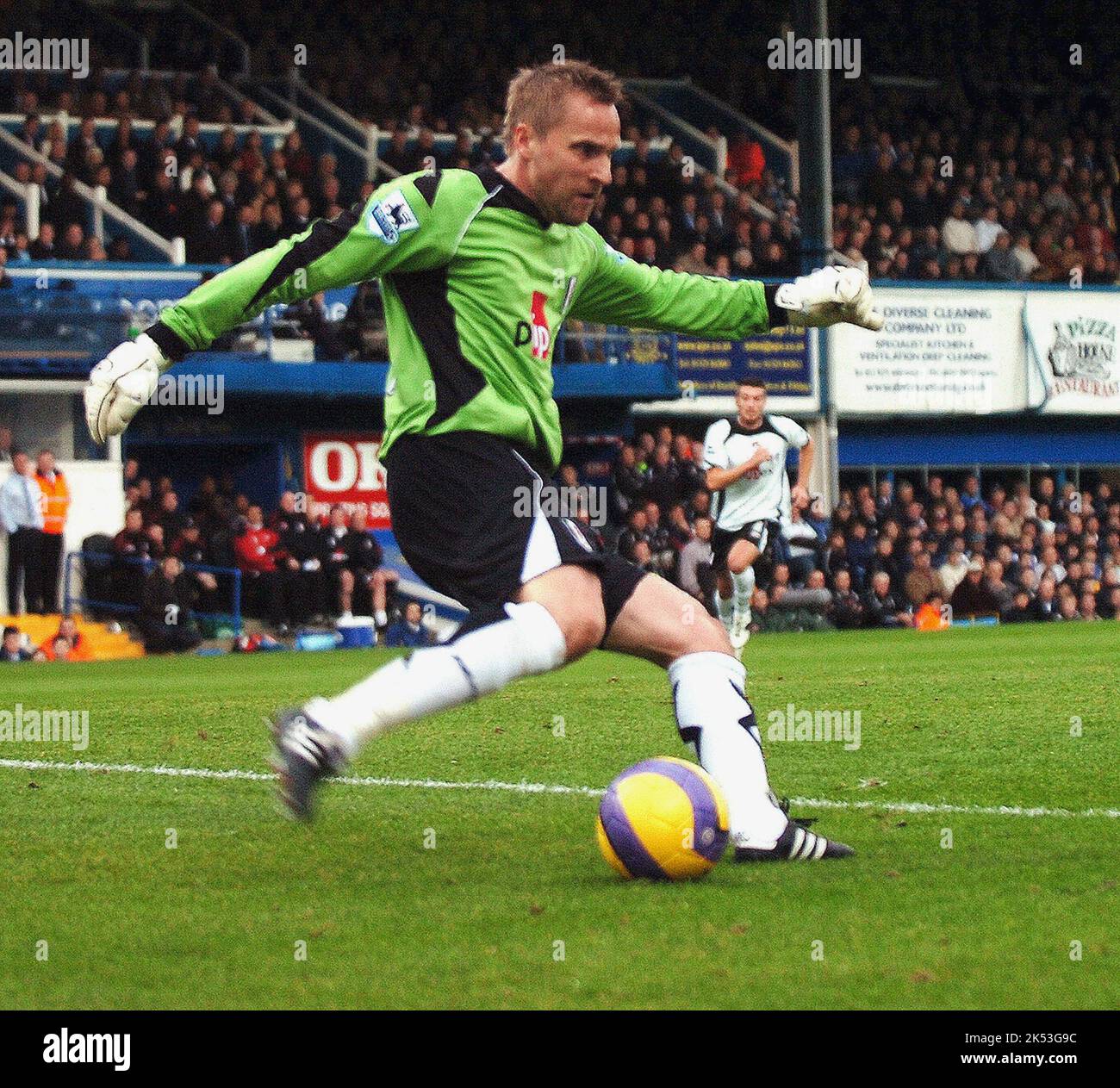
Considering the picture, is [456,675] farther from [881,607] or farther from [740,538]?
[881,607]

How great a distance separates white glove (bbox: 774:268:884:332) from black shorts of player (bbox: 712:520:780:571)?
10199mm

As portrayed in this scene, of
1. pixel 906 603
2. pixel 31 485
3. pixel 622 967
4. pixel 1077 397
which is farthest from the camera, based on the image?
pixel 1077 397

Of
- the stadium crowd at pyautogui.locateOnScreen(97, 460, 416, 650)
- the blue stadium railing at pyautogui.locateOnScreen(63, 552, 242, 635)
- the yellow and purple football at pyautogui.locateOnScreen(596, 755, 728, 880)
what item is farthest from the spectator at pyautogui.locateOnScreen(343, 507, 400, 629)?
the yellow and purple football at pyautogui.locateOnScreen(596, 755, 728, 880)

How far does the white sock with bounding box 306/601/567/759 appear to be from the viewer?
5.32m

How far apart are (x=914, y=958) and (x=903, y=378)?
28.6m

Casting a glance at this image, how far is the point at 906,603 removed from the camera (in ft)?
87.2

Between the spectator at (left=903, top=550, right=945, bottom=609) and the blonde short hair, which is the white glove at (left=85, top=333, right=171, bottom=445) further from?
the spectator at (left=903, top=550, right=945, bottom=609)

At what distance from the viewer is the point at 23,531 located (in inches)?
872

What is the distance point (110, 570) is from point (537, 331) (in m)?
17.5

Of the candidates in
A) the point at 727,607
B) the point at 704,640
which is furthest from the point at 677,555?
the point at 704,640

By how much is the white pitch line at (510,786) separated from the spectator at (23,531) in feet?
42.9

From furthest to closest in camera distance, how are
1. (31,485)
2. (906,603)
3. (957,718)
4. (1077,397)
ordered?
(1077,397) < (906,603) < (31,485) < (957,718)

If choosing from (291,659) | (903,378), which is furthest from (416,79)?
(291,659)

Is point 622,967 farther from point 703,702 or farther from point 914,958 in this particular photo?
point 703,702
